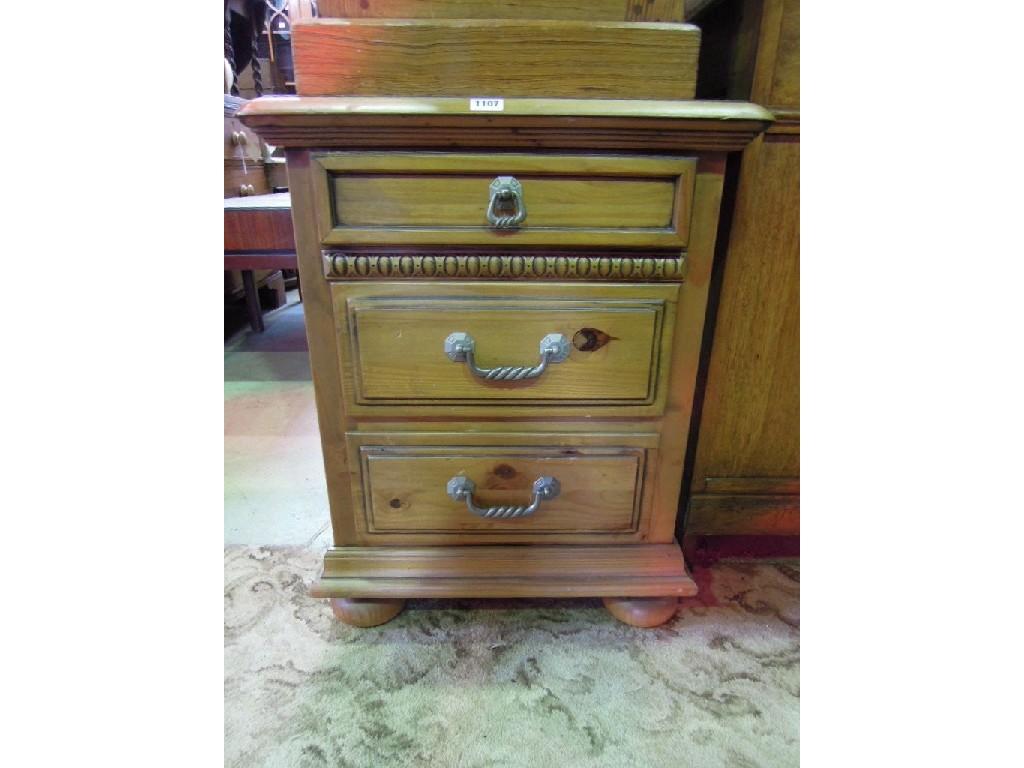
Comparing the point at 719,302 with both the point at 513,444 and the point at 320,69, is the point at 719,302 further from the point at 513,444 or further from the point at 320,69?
the point at 320,69

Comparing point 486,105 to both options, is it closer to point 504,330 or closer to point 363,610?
point 504,330

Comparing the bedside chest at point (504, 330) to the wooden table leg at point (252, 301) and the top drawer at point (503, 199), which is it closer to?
the top drawer at point (503, 199)

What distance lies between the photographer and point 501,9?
590 millimetres

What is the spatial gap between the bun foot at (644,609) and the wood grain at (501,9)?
0.76 meters

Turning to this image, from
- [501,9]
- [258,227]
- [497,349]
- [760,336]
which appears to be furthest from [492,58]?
[258,227]

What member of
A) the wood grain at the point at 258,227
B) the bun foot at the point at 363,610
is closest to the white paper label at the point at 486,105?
the bun foot at the point at 363,610

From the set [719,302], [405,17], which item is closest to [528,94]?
[405,17]

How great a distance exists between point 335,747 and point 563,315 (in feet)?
1.94

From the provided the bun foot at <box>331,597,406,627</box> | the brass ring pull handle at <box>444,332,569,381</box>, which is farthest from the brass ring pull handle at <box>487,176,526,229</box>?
the bun foot at <box>331,597,406,627</box>

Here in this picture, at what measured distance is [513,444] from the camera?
2.35 feet

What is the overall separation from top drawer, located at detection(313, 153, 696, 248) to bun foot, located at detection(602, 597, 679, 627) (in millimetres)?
517

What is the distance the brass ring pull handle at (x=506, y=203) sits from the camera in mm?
591

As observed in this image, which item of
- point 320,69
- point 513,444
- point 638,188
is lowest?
point 513,444

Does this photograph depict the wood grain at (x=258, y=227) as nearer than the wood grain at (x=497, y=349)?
No
